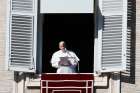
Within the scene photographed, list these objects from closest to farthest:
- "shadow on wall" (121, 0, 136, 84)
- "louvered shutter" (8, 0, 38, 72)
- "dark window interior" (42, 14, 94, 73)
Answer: "louvered shutter" (8, 0, 38, 72) < "shadow on wall" (121, 0, 136, 84) < "dark window interior" (42, 14, 94, 73)

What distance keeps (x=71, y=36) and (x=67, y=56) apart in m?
2.05

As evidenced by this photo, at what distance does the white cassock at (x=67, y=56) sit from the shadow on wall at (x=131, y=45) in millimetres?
1057

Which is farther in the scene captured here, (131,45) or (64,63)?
(131,45)

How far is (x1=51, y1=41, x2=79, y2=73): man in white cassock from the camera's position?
952 inches

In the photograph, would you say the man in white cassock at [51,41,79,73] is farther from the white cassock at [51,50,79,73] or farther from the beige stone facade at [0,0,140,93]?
the beige stone facade at [0,0,140,93]

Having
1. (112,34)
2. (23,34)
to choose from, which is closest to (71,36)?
(112,34)

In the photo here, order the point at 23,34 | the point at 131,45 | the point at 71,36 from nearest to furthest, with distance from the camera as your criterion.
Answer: the point at 23,34 → the point at 131,45 → the point at 71,36

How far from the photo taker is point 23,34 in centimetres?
2417

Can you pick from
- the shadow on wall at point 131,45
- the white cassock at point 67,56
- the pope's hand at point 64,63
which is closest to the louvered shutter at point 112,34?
the shadow on wall at point 131,45

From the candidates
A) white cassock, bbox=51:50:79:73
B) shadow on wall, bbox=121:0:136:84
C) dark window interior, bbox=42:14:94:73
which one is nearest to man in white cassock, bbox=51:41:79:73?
white cassock, bbox=51:50:79:73

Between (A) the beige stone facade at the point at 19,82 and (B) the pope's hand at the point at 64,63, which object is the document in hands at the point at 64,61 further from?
(A) the beige stone facade at the point at 19,82

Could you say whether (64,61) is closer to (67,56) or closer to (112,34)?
(67,56)

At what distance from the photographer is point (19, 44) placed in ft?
79.3

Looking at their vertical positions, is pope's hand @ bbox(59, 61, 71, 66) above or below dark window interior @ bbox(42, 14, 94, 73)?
below
